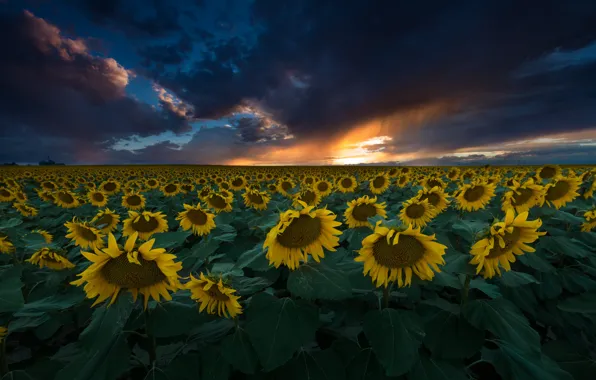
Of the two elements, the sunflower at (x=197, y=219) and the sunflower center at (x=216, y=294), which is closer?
the sunflower center at (x=216, y=294)

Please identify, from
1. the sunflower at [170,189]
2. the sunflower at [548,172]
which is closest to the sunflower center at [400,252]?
the sunflower at [548,172]

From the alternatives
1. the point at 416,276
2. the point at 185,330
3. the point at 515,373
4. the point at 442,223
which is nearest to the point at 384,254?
the point at 416,276

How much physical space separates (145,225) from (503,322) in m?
4.80

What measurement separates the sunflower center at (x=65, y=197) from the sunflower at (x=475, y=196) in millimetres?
11271

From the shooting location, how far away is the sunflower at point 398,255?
2035mm

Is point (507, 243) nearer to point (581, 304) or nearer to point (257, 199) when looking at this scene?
point (581, 304)

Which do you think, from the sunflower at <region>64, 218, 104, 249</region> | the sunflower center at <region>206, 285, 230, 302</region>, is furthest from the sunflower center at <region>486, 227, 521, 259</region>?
the sunflower at <region>64, 218, 104, 249</region>

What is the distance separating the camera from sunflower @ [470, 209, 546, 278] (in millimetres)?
2039

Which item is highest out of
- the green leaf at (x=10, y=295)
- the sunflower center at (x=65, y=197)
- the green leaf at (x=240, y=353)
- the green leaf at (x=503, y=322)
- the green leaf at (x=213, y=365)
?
the green leaf at (x=10, y=295)

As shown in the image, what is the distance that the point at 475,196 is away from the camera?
226 inches

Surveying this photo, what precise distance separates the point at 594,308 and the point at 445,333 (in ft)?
4.32

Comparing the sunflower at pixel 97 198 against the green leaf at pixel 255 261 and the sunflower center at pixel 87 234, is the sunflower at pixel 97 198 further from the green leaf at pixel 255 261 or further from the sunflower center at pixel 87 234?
the green leaf at pixel 255 261

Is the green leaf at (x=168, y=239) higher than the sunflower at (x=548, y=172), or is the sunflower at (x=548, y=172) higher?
the green leaf at (x=168, y=239)

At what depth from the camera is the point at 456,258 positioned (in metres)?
2.21
